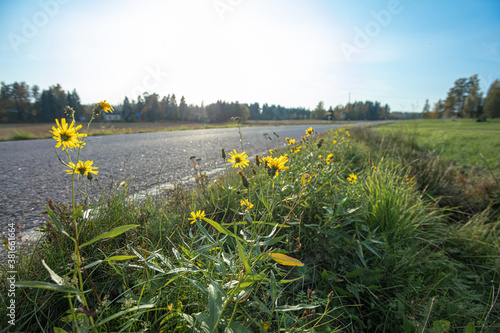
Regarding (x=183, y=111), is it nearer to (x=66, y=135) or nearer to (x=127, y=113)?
(x=127, y=113)

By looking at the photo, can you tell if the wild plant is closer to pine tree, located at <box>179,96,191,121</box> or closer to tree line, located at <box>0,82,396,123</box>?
tree line, located at <box>0,82,396,123</box>

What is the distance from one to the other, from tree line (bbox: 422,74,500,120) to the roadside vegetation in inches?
1049

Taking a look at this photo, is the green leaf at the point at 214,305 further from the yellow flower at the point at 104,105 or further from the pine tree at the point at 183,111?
the pine tree at the point at 183,111

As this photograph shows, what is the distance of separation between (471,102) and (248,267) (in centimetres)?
3137

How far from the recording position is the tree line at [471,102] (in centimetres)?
2488

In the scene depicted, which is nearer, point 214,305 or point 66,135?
point 214,305

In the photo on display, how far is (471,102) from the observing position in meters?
22.2

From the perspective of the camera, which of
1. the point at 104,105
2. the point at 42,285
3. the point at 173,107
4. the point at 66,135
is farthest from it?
the point at 173,107

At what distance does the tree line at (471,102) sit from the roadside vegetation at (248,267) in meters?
26.6

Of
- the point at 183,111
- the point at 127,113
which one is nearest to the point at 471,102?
the point at 183,111

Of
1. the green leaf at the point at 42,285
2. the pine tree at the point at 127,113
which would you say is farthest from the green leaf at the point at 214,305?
the pine tree at the point at 127,113

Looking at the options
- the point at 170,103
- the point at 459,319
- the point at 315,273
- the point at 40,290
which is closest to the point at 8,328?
the point at 40,290

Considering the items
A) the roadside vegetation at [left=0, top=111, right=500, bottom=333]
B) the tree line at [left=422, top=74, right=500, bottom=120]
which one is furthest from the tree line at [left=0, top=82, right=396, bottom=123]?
the roadside vegetation at [left=0, top=111, right=500, bottom=333]

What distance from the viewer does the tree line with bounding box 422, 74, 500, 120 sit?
24875mm
